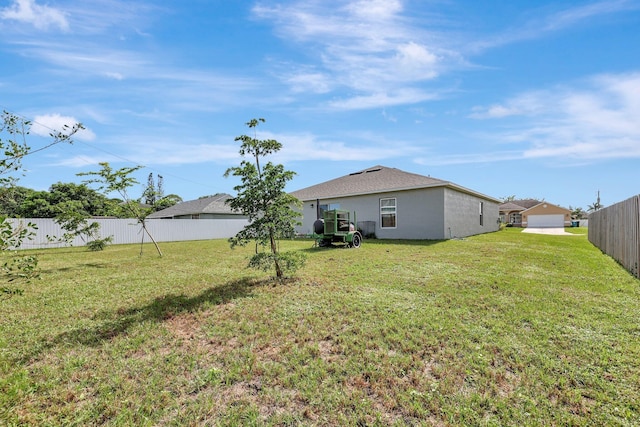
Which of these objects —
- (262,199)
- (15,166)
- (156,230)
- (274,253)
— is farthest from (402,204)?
(156,230)

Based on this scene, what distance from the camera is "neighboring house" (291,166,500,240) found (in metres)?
14.2

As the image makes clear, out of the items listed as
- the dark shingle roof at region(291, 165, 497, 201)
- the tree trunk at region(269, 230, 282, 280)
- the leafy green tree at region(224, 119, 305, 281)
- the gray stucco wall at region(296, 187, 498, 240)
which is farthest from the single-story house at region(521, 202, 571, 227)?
the leafy green tree at region(224, 119, 305, 281)

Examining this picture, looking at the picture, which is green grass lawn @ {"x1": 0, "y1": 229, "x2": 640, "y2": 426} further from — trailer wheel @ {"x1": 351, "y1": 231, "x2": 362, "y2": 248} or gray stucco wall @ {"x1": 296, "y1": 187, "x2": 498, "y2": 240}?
gray stucco wall @ {"x1": 296, "y1": 187, "x2": 498, "y2": 240}

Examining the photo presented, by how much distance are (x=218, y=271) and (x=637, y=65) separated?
1203cm

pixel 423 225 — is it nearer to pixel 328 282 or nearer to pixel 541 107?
pixel 541 107

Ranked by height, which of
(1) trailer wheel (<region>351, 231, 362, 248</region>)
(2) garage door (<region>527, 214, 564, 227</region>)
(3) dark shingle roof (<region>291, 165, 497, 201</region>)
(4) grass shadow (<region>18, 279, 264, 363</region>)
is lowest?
(4) grass shadow (<region>18, 279, 264, 363</region>)

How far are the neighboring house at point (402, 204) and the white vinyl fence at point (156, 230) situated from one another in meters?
7.84

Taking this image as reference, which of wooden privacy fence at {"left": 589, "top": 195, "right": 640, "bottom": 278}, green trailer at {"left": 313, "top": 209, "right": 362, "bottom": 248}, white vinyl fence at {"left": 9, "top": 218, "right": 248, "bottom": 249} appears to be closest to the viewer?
wooden privacy fence at {"left": 589, "top": 195, "right": 640, "bottom": 278}

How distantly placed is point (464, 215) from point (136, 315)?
1639cm

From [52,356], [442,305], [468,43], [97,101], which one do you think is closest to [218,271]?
[52,356]

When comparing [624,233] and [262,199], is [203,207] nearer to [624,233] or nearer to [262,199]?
[262,199]

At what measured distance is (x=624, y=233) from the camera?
735 cm

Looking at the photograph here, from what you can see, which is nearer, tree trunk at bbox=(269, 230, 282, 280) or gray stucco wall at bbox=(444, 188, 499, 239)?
tree trunk at bbox=(269, 230, 282, 280)

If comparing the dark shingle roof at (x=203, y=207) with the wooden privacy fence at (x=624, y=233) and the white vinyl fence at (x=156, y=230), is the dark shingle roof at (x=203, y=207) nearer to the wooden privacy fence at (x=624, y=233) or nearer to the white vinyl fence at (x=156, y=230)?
the white vinyl fence at (x=156, y=230)
